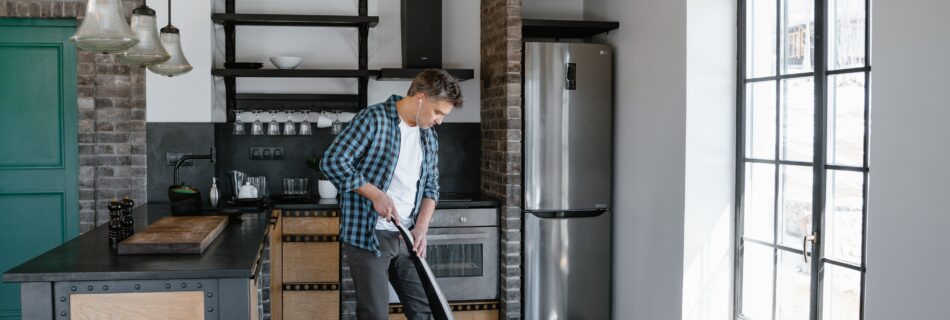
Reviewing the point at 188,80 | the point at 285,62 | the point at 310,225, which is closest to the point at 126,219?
the point at 310,225

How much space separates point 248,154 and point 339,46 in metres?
Answer: 0.93

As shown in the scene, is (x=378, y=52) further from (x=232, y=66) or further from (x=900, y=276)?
(x=900, y=276)

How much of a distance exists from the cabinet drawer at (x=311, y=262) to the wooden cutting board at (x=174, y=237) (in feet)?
3.84

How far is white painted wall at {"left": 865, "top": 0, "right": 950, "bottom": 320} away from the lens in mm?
2721

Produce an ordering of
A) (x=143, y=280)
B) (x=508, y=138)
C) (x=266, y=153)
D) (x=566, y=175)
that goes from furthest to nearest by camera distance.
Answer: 1. (x=266, y=153)
2. (x=566, y=175)
3. (x=508, y=138)
4. (x=143, y=280)

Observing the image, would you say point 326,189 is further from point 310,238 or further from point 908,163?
point 908,163

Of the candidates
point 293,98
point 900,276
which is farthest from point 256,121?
point 900,276

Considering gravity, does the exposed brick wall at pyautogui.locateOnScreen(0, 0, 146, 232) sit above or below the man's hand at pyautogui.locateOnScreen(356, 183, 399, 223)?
above

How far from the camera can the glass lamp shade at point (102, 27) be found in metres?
2.81

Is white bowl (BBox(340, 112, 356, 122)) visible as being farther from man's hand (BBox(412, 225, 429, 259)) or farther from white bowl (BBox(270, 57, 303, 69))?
man's hand (BBox(412, 225, 429, 259))

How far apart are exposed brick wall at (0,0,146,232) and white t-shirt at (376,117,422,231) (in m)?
2.34

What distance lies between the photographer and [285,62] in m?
5.28

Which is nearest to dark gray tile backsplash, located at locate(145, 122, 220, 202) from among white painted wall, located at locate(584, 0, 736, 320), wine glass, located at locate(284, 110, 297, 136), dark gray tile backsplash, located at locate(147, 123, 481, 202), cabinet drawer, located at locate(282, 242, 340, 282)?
dark gray tile backsplash, located at locate(147, 123, 481, 202)

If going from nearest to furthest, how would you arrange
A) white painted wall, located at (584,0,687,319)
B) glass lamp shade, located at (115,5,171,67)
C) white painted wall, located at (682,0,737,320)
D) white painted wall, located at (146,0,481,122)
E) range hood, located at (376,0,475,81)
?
1. glass lamp shade, located at (115,5,171,67)
2. white painted wall, located at (682,0,737,320)
3. white painted wall, located at (584,0,687,319)
4. range hood, located at (376,0,475,81)
5. white painted wall, located at (146,0,481,122)
